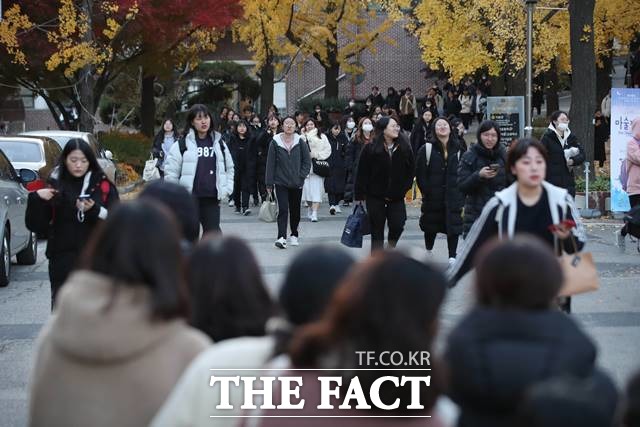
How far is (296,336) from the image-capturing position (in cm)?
336

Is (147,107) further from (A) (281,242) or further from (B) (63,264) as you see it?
(B) (63,264)

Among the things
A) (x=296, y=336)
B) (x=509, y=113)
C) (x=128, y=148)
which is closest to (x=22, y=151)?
(x=509, y=113)

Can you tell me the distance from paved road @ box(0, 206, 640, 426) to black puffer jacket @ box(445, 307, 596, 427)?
408 centimetres

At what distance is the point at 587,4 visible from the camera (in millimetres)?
22672

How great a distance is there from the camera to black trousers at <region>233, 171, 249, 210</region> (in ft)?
67.7

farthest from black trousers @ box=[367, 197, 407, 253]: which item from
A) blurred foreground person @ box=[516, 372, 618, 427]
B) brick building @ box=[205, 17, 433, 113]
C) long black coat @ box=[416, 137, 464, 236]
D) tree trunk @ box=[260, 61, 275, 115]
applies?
brick building @ box=[205, 17, 433, 113]

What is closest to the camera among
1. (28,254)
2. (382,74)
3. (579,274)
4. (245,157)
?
(579,274)

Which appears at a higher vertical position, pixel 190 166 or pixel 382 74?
pixel 382 74

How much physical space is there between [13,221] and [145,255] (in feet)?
32.6

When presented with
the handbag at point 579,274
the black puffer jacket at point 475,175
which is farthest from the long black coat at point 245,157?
the handbag at point 579,274

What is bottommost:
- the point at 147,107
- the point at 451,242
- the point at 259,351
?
the point at 451,242

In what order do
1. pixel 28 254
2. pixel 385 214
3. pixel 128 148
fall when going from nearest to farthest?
pixel 385 214, pixel 28 254, pixel 128 148

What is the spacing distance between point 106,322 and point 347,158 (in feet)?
55.6

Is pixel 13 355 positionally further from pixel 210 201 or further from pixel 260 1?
pixel 260 1
